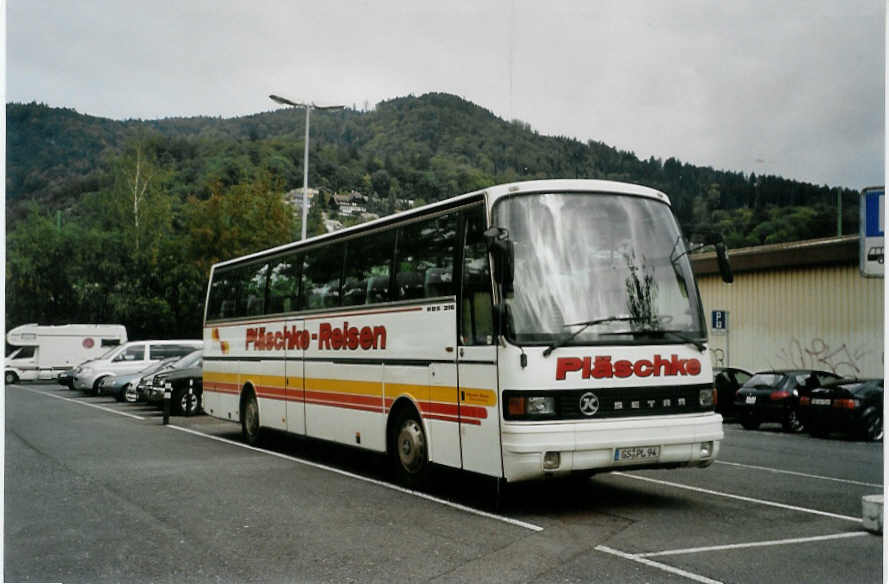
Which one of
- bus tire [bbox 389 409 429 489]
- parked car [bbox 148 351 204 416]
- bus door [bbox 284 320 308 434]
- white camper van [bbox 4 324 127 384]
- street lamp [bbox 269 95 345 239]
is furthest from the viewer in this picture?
white camper van [bbox 4 324 127 384]

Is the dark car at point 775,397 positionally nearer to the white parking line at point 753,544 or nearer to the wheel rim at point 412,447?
the wheel rim at point 412,447

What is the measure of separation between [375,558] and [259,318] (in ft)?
28.9

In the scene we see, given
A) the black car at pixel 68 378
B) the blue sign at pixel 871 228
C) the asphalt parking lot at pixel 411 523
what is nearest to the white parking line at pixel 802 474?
the asphalt parking lot at pixel 411 523

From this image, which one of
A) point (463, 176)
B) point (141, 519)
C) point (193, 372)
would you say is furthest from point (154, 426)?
point (141, 519)

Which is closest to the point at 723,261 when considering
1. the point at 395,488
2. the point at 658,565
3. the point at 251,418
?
the point at 658,565

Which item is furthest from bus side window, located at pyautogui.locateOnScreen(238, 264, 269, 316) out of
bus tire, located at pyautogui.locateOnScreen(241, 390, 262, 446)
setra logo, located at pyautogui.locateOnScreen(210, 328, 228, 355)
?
bus tire, located at pyautogui.locateOnScreen(241, 390, 262, 446)

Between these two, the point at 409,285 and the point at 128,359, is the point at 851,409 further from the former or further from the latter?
the point at 128,359

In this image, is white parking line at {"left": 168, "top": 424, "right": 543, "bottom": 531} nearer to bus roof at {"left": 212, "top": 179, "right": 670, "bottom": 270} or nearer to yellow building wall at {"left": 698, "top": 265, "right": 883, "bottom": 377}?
bus roof at {"left": 212, "top": 179, "right": 670, "bottom": 270}

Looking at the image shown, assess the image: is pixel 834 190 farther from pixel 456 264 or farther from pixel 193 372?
pixel 193 372

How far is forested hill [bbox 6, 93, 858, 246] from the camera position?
11.2 meters

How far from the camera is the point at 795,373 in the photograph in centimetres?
2158

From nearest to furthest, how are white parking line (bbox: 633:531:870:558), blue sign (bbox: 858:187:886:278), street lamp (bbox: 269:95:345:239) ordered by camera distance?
white parking line (bbox: 633:531:870:558) < blue sign (bbox: 858:187:886:278) < street lamp (bbox: 269:95:345:239)

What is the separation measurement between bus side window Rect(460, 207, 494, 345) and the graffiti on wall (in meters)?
19.1

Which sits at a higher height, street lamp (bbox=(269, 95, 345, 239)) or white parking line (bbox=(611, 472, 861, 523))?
street lamp (bbox=(269, 95, 345, 239))
